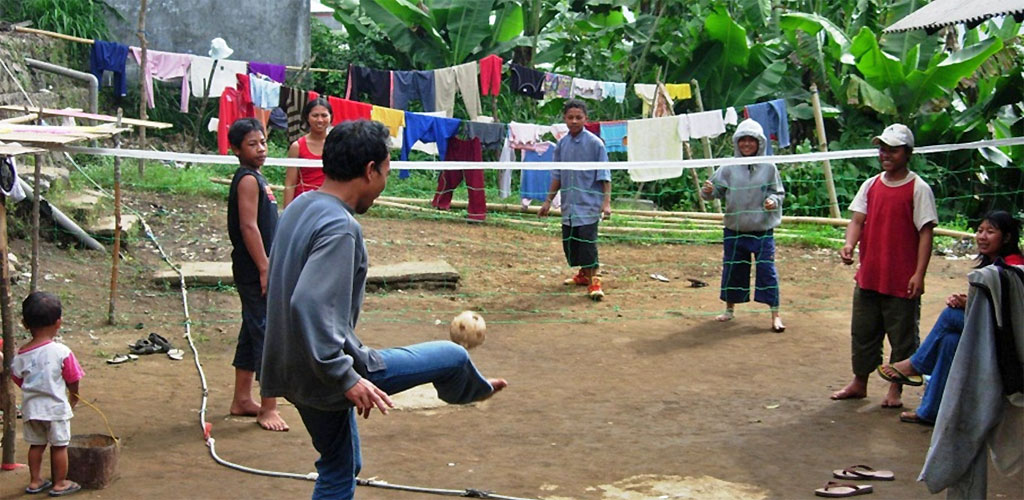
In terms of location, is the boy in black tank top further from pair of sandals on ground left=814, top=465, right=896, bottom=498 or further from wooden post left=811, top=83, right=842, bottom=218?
wooden post left=811, top=83, right=842, bottom=218

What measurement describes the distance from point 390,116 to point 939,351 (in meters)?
7.48

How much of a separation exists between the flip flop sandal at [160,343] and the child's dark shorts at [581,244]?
3568 mm

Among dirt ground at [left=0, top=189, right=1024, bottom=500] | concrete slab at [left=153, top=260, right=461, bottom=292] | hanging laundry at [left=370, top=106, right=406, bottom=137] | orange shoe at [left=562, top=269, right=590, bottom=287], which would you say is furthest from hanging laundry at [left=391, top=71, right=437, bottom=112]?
orange shoe at [left=562, top=269, right=590, bottom=287]

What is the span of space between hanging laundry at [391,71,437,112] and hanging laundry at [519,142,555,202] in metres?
1.41

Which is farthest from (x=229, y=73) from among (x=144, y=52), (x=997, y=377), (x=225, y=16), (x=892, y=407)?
(x=997, y=377)

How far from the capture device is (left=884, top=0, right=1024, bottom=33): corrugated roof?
518cm

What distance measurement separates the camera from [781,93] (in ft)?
49.6

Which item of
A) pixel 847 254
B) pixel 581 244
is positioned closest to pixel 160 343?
pixel 581 244

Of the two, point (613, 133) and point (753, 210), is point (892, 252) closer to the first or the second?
point (753, 210)

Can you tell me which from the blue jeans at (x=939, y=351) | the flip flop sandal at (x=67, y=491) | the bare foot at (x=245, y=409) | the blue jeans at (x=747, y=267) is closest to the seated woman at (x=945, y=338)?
the blue jeans at (x=939, y=351)

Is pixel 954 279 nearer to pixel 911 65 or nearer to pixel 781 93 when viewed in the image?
pixel 911 65

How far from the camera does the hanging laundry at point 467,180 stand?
13.1 meters

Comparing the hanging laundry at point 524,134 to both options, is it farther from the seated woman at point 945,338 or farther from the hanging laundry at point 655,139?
the seated woman at point 945,338

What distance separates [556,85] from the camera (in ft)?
45.7
